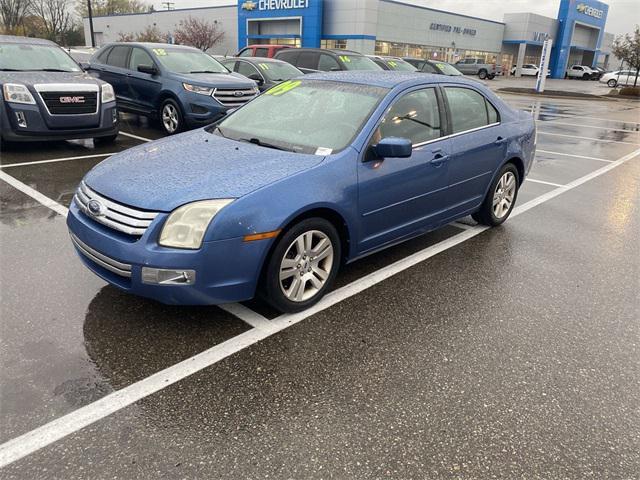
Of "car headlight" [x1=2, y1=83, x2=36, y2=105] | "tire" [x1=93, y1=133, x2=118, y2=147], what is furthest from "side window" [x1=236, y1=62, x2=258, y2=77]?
"car headlight" [x1=2, y1=83, x2=36, y2=105]

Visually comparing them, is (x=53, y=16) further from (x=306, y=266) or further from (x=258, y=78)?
(x=306, y=266)

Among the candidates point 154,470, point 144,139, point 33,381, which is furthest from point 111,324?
point 144,139

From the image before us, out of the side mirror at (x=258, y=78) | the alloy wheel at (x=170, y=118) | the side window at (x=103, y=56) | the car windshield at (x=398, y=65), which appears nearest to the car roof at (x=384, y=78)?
the alloy wheel at (x=170, y=118)

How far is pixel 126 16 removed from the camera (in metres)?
70.1

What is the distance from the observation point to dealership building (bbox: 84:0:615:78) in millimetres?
50844

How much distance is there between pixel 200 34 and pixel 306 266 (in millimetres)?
62808

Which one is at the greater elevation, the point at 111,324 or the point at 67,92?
the point at 67,92

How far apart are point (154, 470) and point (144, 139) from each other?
831cm

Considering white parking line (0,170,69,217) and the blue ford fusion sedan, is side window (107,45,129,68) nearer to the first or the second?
white parking line (0,170,69,217)

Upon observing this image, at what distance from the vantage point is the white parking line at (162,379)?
91.3 inches

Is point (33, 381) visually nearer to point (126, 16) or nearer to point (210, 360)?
point (210, 360)

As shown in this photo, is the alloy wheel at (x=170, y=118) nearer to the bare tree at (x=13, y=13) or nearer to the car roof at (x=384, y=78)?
the car roof at (x=384, y=78)

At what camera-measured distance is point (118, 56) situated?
10.9 meters

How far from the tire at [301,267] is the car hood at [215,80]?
676cm
